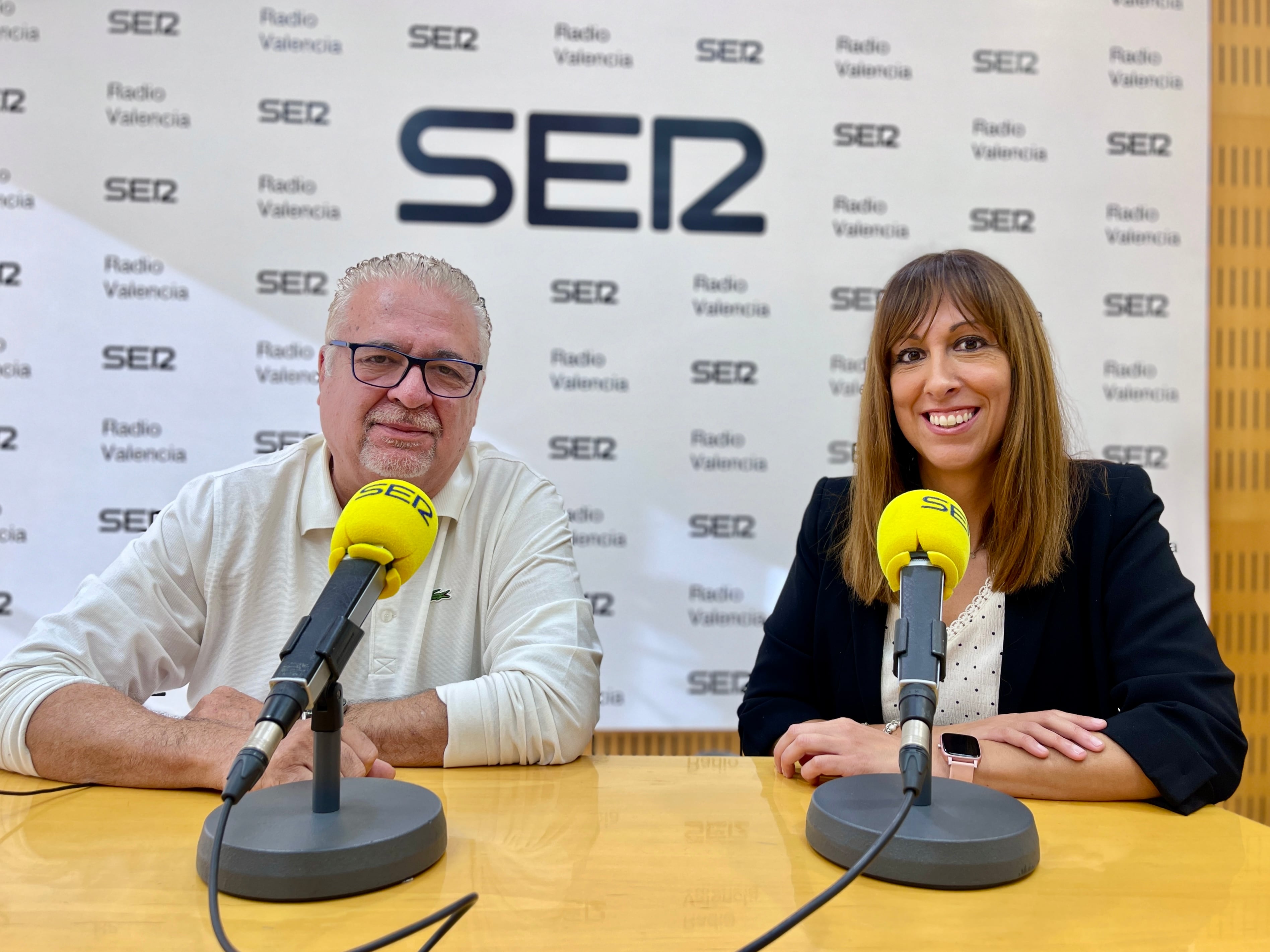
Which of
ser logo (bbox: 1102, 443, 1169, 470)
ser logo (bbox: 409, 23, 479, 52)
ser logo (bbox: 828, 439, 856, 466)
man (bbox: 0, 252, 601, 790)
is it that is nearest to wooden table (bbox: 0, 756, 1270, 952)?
man (bbox: 0, 252, 601, 790)

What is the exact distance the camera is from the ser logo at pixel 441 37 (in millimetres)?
2881

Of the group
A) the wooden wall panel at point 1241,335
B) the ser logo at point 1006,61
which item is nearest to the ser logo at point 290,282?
the ser logo at point 1006,61

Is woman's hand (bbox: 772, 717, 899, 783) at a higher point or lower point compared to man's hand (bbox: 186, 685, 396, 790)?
lower

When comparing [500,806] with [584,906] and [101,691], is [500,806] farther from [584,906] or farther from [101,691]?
[101,691]

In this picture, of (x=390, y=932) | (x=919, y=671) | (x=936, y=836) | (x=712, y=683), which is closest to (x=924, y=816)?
(x=936, y=836)

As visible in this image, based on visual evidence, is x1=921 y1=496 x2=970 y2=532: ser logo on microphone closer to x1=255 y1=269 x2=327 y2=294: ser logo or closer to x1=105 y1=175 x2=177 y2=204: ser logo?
x1=255 y1=269 x2=327 y2=294: ser logo

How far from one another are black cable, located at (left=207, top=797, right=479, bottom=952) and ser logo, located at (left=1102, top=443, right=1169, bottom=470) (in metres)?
2.81

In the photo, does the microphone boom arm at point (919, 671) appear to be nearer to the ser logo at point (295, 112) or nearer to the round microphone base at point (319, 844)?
the round microphone base at point (319, 844)

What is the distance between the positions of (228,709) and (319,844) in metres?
0.55

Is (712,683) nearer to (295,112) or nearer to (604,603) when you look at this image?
(604,603)

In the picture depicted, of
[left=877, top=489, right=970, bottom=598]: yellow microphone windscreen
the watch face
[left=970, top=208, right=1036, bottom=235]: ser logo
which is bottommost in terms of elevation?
the watch face

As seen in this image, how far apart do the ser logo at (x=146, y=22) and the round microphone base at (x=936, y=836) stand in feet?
9.79

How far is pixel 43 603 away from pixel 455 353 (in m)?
1.85

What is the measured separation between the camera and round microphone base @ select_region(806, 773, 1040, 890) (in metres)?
0.91
